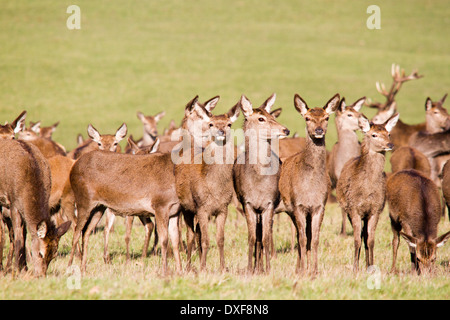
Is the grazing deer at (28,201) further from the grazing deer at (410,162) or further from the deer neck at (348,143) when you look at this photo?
the grazing deer at (410,162)

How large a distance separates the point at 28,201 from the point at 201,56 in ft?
111

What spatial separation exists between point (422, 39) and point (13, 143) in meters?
40.2

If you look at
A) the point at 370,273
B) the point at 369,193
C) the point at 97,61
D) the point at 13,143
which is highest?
the point at 97,61

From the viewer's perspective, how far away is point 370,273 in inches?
323

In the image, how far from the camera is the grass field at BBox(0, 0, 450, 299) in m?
33.9

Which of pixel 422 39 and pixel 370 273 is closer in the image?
pixel 370 273

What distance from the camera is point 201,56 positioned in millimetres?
41125

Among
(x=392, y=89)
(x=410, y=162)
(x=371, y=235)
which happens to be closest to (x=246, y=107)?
(x=371, y=235)

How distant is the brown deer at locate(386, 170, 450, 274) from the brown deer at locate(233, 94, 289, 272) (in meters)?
1.71

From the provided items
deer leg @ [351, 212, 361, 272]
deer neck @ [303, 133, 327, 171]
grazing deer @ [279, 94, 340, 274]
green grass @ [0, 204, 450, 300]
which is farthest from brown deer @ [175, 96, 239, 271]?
deer leg @ [351, 212, 361, 272]

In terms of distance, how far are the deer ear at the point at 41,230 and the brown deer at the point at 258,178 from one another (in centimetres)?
239
